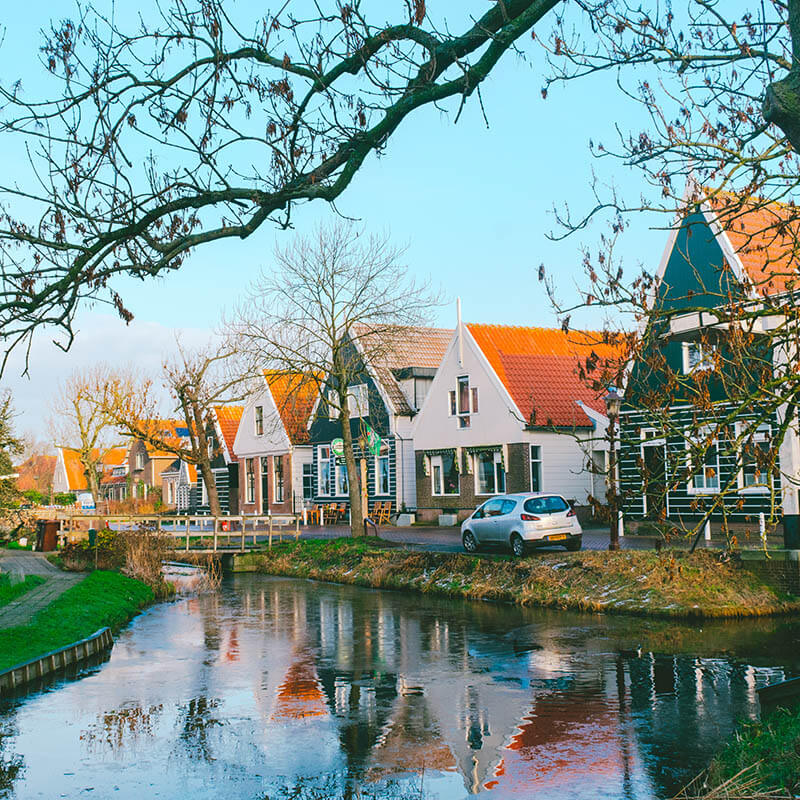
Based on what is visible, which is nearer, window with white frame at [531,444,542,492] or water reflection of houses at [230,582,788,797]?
water reflection of houses at [230,582,788,797]

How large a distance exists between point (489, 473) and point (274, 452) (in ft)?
54.8

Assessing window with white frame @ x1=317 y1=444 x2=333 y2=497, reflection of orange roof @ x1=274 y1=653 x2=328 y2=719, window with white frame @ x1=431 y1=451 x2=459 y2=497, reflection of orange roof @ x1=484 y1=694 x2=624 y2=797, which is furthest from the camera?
window with white frame @ x1=317 y1=444 x2=333 y2=497

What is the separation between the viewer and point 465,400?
125 feet

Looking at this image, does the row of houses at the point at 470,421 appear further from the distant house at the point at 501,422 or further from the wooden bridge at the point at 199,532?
the wooden bridge at the point at 199,532

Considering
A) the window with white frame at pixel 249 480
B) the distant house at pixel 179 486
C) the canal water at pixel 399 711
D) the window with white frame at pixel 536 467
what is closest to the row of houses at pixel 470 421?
the window with white frame at pixel 536 467

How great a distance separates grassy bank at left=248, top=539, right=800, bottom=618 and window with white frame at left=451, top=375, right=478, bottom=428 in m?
10.5

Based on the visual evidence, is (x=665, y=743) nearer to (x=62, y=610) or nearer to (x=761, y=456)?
(x=761, y=456)

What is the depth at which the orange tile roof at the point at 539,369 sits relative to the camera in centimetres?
3589

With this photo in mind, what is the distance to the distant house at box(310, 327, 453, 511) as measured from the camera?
4175 cm

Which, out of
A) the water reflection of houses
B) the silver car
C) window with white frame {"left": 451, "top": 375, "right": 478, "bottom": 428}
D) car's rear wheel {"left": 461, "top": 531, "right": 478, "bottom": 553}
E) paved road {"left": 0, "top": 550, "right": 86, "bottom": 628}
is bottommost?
the water reflection of houses

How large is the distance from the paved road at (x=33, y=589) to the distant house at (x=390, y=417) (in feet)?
42.2

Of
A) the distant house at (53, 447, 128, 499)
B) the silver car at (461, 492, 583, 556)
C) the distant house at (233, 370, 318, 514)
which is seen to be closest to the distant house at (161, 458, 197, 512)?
the distant house at (233, 370, 318, 514)

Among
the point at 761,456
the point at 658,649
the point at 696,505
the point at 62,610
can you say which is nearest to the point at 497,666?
the point at 658,649

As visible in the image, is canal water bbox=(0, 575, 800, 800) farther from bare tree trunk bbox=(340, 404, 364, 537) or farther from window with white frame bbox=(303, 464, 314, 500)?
window with white frame bbox=(303, 464, 314, 500)
